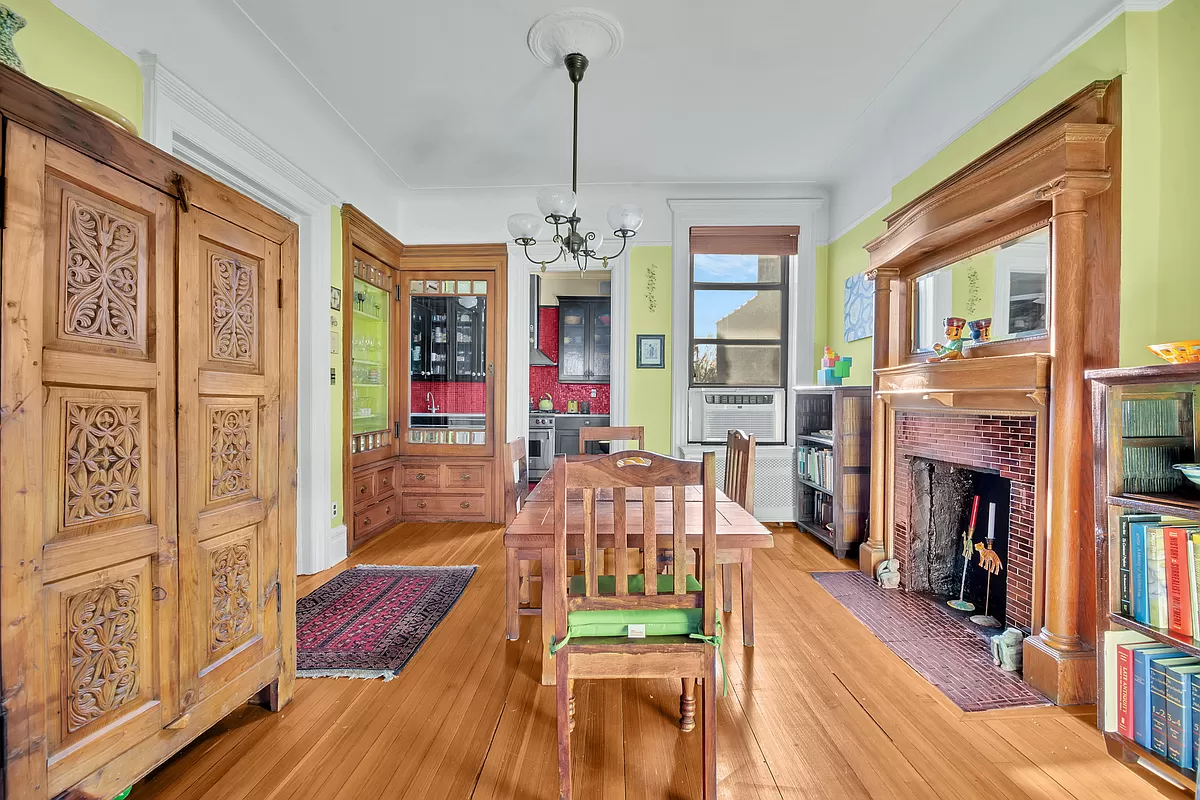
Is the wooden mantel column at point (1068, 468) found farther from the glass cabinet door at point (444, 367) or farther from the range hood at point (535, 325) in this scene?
the range hood at point (535, 325)

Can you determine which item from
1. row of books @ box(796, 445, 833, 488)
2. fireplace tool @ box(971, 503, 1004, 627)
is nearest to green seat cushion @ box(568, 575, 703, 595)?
fireplace tool @ box(971, 503, 1004, 627)

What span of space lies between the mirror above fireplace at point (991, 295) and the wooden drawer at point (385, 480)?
4038 millimetres

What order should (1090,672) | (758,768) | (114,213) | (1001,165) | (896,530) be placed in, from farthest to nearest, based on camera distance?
(896,530) → (1001,165) → (1090,672) → (758,768) → (114,213)

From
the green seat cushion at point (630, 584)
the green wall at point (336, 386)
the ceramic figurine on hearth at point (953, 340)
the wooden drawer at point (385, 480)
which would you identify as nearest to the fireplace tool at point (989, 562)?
the ceramic figurine on hearth at point (953, 340)

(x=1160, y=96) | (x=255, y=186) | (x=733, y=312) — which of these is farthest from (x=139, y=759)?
(x=733, y=312)

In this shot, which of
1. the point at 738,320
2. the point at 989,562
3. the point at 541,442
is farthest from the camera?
the point at 541,442

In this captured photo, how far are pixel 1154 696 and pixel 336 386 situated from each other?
4.20 meters

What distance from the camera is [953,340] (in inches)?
107

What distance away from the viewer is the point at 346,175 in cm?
378

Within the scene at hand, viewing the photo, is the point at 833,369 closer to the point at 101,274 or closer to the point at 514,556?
the point at 514,556

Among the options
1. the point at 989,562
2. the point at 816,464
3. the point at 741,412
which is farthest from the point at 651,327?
the point at 989,562

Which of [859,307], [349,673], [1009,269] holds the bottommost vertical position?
[349,673]

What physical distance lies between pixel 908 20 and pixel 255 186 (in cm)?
A: 348

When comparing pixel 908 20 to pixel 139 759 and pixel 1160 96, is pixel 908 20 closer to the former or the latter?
pixel 1160 96
